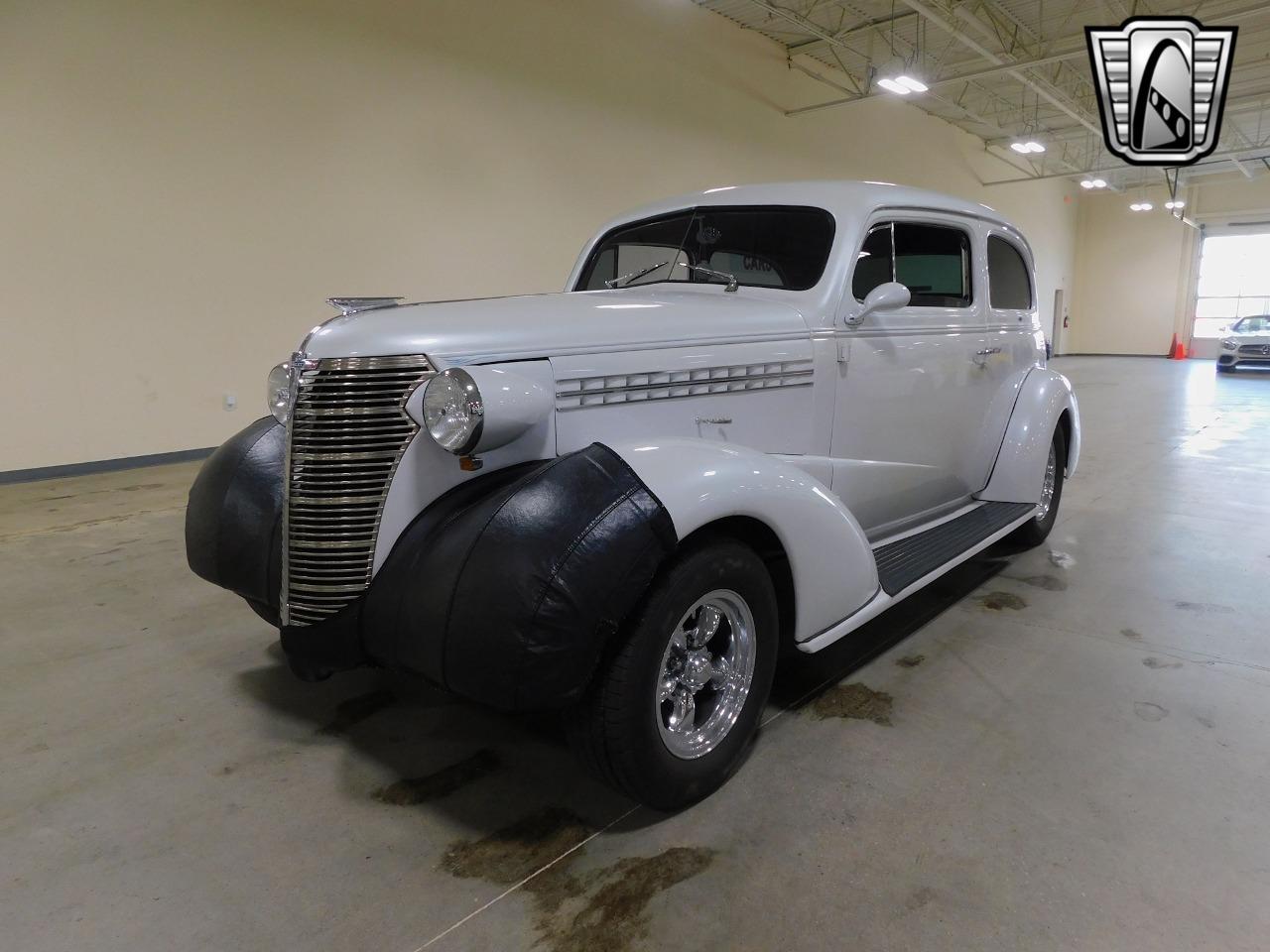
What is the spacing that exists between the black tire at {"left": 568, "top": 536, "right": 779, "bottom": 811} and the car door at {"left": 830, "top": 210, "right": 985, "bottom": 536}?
0.99m

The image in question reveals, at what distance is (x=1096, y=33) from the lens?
9.55m

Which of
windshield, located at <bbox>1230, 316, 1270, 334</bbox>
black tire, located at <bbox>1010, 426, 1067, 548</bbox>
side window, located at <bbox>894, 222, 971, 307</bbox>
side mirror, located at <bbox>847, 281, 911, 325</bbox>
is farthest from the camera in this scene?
windshield, located at <bbox>1230, 316, 1270, 334</bbox>

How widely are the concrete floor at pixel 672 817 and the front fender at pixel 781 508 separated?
45 cm

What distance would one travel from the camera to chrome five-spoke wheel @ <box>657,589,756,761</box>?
205 cm

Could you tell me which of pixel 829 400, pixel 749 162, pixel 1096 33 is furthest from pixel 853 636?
pixel 749 162

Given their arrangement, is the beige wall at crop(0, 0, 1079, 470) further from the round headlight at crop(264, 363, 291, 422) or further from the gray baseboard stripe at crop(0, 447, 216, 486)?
the round headlight at crop(264, 363, 291, 422)

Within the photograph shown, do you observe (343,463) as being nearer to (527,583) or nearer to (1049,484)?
(527,583)

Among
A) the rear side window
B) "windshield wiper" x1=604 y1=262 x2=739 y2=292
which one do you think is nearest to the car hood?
"windshield wiper" x1=604 y1=262 x2=739 y2=292

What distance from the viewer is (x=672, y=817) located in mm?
2035

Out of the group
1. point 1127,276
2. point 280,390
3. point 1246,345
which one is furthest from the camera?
point 1127,276

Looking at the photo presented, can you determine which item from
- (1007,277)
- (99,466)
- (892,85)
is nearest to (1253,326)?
(892,85)

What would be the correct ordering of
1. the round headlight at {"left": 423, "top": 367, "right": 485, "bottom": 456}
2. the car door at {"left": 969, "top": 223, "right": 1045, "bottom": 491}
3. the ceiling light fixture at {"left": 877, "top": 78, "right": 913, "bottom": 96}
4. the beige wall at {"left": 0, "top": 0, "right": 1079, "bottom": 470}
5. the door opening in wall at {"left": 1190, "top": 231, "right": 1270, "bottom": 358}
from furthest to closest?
the door opening in wall at {"left": 1190, "top": 231, "right": 1270, "bottom": 358}
the ceiling light fixture at {"left": 877, "top": 78, "right": 913, "bottom": 96}
the beige wall at {"left": 0, "top": 0, "right": 1079, "bottom": 470}
the car door at {"left": 969, "top": 223, "right": 1045, "bottom": 491}
the round headlight at {"left": 423, "top": 367, "right": 485, "bottom": 456}

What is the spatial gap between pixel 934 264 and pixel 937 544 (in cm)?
120

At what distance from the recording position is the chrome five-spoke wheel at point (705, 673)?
2.05 m
